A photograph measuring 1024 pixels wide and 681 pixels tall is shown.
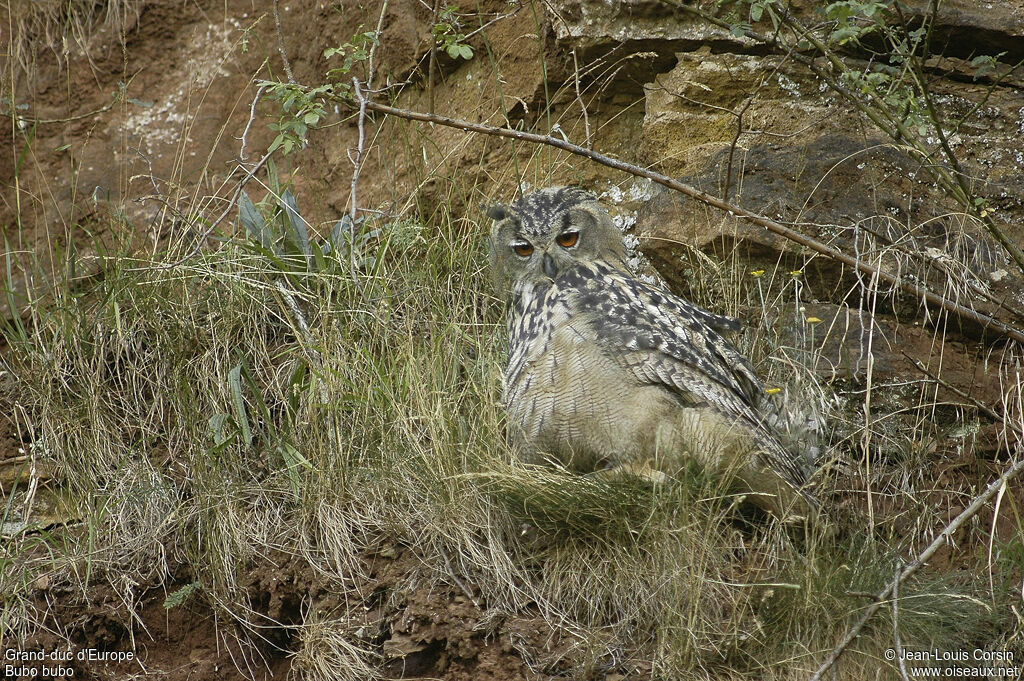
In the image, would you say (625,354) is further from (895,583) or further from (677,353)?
(895,583)

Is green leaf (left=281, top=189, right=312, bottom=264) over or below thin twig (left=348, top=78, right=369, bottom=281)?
below

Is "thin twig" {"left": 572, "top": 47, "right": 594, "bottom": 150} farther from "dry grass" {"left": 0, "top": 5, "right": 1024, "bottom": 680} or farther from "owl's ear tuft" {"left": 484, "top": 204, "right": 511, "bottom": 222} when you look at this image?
"owl's ear tuft" {"left": 484, "top": 204, "right": 511, "bottom": 222}

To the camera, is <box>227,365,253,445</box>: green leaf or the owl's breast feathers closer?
the owl's breast feathers

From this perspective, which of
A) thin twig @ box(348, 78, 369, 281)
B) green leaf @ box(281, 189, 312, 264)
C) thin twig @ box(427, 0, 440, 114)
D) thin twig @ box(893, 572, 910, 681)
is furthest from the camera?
thin twig @ box(427, 0, 440, 114)

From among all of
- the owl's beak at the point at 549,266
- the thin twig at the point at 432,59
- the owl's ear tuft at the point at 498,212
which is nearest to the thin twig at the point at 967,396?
the owl's beak at the point at 549,266

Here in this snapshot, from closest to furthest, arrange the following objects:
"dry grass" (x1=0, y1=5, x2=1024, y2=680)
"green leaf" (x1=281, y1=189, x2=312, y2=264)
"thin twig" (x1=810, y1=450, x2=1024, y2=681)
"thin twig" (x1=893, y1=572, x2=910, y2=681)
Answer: "thin twig" (x1=893, y1=572, x2=910, y2=681), "thin twig" (x1=810, y1=450, x2=1024, y2=681), "dry grass" (x1=0, y1=5, x2=1024, y2=680), "green leaf" (x1=281, y1=189, x2=312, y2=264)

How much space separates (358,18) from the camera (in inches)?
205

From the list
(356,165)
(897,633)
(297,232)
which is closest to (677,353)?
(897,633)

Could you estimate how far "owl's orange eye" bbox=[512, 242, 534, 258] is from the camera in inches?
145

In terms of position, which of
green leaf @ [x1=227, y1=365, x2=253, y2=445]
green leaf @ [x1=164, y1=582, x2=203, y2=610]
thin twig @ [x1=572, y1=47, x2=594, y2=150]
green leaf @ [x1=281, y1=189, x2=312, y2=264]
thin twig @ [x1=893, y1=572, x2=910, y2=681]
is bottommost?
green leaf @ [x1=164, y1=582, x2=203, y2=610]

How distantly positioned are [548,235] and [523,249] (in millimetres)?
119

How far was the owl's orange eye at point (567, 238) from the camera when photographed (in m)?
3.66

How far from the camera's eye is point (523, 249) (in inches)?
146

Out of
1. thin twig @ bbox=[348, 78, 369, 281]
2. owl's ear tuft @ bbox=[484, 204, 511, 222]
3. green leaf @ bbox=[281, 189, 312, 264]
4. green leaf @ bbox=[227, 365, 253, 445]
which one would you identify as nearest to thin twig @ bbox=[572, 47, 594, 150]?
owl's ear tuft @ bbox=[484, 204, 511, 222]
